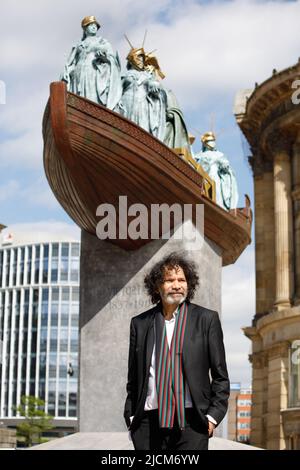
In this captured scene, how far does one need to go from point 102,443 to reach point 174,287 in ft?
38.9

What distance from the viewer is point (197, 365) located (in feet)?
19.9

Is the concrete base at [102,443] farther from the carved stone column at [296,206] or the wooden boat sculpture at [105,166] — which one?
the carved stone column at [296,206]

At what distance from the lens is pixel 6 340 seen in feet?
358

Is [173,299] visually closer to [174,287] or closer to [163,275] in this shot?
[174,287]

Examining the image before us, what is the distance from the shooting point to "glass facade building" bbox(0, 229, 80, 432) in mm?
104312

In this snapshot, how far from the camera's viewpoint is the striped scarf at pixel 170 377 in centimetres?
597

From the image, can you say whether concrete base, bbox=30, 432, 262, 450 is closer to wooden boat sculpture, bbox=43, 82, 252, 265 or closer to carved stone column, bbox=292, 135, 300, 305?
wooden boat sculpture, bbox=43, 82, 252, 265

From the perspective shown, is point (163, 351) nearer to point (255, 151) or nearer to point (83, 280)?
point (83, 280)

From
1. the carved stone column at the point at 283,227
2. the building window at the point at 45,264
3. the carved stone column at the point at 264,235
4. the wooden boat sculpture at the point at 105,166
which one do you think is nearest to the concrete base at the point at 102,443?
the wooden boat sculpture at the point at 105,166

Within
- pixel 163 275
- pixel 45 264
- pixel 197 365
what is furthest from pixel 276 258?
pixel 45 264

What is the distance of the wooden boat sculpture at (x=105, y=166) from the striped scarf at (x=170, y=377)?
35.8 feet

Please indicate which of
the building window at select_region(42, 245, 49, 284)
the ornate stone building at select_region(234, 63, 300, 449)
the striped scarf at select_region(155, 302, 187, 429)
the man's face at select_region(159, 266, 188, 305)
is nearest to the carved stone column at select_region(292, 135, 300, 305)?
the ornate stone building at select_region(234, 63, 300, 449)

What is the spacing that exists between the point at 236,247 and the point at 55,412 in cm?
8572

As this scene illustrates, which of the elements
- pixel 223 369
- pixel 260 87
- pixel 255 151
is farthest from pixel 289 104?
pixel 223 369
